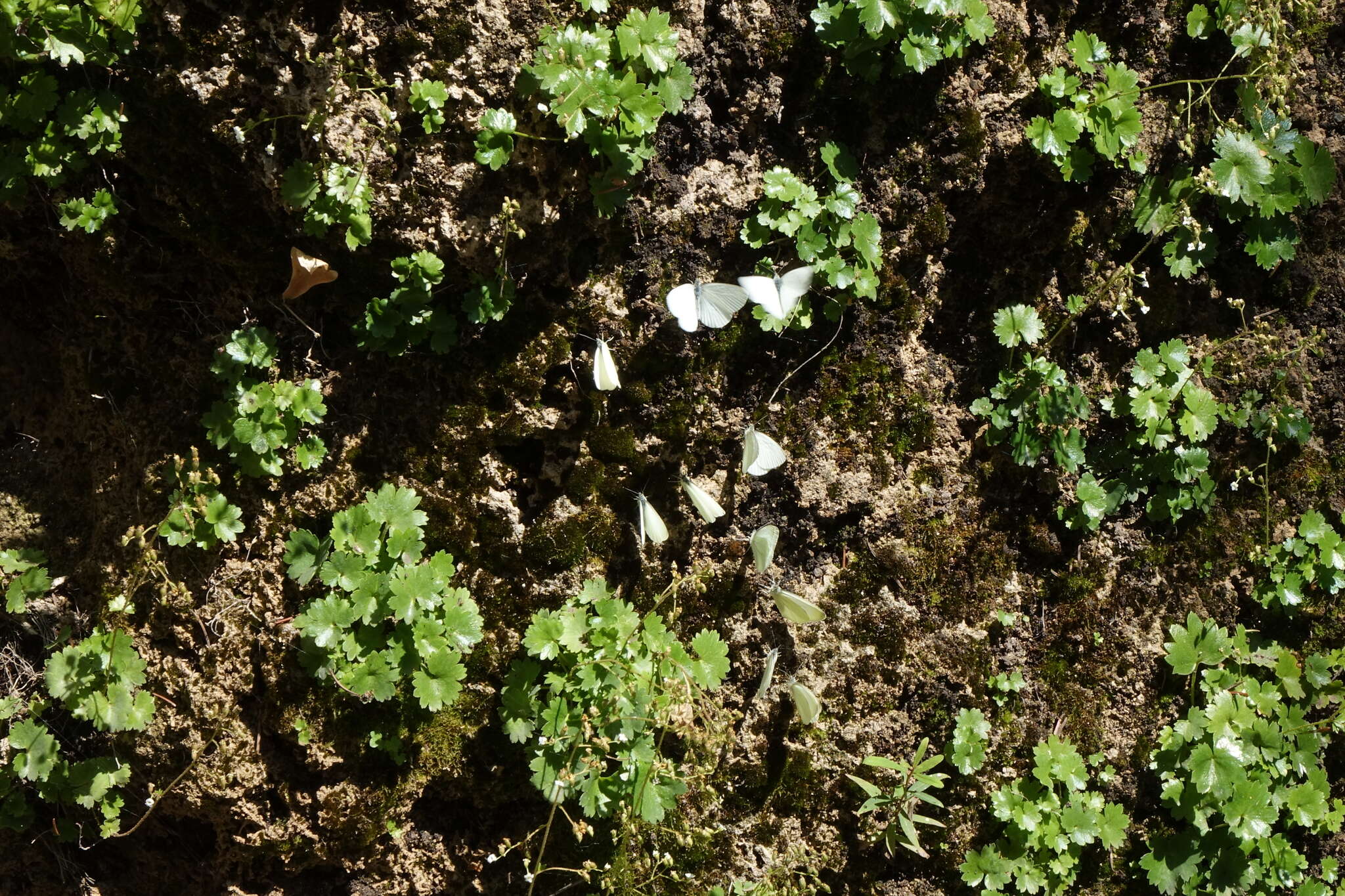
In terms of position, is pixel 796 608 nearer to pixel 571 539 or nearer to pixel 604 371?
pixel 571 539

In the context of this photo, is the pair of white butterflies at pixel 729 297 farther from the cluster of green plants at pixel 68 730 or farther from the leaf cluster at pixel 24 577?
the leaf cluster at pixel 24 577

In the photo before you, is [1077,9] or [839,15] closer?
[839,15]

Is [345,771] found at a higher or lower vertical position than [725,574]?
lower

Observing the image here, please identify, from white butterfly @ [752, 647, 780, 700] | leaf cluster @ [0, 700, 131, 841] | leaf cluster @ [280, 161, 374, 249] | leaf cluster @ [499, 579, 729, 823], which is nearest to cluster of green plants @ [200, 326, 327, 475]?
leaf cluster @ [280, 161, 374, 249]

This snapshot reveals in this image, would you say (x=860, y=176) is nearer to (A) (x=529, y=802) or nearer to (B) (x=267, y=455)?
(B) (x=267, y=455)

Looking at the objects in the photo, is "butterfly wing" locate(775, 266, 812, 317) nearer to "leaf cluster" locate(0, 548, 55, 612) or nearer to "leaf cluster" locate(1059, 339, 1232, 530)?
"leaf cluster" locate(1059, 339, 1232, 530)

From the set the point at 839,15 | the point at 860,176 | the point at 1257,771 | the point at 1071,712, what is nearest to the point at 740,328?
the point at 860,176

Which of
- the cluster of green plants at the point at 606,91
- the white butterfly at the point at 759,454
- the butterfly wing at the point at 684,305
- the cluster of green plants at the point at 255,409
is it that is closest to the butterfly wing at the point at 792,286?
the butterfly wing at the point at 684,305
